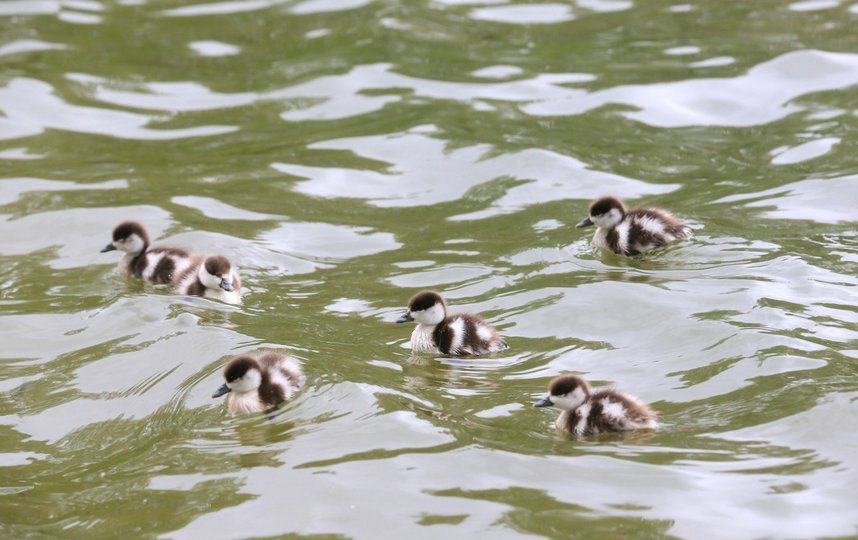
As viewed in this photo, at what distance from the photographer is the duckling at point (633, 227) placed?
8.01m

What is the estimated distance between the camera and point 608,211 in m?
8.19

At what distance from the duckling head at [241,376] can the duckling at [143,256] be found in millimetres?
2095

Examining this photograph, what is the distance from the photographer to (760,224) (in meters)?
8.41

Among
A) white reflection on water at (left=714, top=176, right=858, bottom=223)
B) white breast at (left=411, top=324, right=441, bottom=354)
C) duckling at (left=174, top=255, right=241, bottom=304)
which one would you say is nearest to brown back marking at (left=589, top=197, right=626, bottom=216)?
white reflection on water at (left=714, top=176, right=858, bottom=223)

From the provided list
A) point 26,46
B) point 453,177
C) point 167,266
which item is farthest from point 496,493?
point 26,46

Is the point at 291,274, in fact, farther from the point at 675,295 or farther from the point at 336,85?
the point at 336,85

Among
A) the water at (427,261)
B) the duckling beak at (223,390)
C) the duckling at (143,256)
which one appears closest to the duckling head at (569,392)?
the water at (427,261)

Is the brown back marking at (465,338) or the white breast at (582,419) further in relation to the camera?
the brown back marking at (465,338)

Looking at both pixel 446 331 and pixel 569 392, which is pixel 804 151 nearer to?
pixel 446 331

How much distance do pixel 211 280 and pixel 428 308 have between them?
1.43 meters

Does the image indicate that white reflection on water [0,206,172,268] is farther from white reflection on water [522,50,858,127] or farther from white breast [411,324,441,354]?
white reflection on water [522,50,858,127]

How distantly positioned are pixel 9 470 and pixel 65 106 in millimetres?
6724

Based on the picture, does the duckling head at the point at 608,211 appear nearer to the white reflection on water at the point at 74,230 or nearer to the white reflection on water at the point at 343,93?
the white reflection on water at the point at 74,230

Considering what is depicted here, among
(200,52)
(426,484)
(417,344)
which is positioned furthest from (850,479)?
(200,52)
